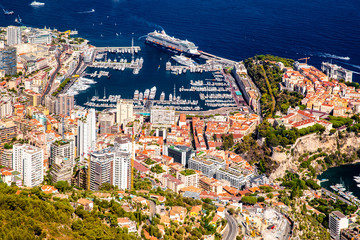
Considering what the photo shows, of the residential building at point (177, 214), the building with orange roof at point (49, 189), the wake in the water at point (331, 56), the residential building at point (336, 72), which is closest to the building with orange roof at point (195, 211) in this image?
the residential building at point (177, 214)

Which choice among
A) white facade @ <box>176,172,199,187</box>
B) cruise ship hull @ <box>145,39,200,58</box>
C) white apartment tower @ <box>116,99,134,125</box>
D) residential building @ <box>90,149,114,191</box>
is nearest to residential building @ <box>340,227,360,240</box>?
white facade @ <box>176,172,199,187</box>

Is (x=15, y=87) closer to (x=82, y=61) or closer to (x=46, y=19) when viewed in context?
(x=82, y=61)

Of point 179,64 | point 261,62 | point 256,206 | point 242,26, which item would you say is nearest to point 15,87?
point 179,64

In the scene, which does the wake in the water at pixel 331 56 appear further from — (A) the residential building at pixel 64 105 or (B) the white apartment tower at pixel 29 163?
(B) the white apartment tower at pixel 29 163

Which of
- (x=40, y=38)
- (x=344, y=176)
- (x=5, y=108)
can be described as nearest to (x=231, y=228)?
(x=344, y=176)

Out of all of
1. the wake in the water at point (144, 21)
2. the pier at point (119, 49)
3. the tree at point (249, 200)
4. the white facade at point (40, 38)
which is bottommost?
the tree at point (249, 200)

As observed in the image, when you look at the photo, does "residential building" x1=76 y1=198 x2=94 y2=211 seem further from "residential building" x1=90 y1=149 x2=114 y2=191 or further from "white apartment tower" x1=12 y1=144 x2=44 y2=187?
"white apartment tower" x1=12 y1=144 x2=44 y2=187
